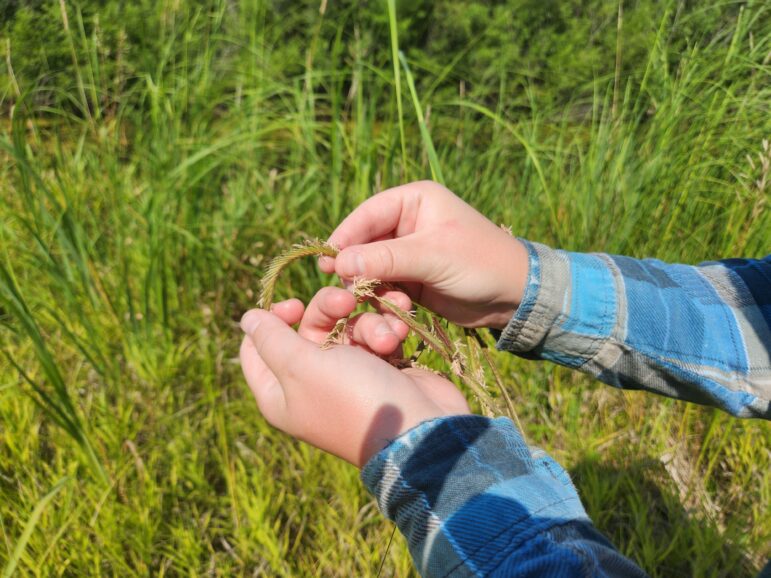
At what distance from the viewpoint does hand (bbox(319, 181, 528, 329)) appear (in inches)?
37.7

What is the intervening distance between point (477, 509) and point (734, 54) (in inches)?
63.1

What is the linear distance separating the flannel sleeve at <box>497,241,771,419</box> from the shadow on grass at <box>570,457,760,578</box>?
370 millimetres

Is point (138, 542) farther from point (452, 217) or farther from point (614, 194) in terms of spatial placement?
point (614, 194)

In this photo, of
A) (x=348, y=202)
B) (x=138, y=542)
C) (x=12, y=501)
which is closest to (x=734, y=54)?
(x=348, y=202)

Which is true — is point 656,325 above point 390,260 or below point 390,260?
below

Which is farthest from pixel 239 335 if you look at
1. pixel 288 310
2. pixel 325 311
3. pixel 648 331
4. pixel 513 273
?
pixel 648 331

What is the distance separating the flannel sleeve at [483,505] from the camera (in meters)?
0.60

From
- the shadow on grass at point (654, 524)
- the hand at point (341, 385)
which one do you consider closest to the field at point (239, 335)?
the shadow on grass at point (654, 524)

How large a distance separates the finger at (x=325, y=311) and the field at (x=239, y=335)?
15.9 inches

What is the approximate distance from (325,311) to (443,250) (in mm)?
211

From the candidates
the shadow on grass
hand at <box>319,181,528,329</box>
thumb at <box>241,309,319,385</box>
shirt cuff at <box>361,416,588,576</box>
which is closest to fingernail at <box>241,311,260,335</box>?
thumb at <box>241,309,319,385</box>

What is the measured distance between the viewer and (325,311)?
3.14ft

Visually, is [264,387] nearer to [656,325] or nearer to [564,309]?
[564,309]

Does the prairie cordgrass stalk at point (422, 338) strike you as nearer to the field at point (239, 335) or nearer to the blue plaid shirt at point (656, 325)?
the blue plaid shirt at point (656, 325)
